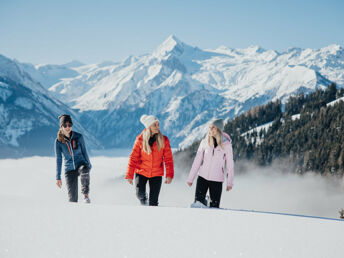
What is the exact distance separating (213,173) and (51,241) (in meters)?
4.49

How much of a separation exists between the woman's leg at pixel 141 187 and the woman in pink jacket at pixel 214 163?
4.22ft

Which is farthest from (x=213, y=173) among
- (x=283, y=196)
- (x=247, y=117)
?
(x=247, y=117)

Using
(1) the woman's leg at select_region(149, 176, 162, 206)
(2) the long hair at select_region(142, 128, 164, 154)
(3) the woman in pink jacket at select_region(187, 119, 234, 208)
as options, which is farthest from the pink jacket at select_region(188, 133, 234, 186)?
(2) the long hair at select_region(142, 128, 164, 154)

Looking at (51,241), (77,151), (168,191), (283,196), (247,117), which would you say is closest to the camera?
(51,241)

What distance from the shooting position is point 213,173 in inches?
363

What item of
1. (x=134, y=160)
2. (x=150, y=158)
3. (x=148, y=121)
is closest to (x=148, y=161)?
(x=150, y=158)

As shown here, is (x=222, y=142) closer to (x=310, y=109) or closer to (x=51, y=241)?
(x=51, y=241)

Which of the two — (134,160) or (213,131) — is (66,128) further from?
(213,131)

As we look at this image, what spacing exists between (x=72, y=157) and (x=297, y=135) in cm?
15155

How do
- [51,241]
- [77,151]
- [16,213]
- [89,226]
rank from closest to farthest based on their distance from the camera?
[51,241], [89,226], [16,213], [77,151]

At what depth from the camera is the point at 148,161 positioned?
895 cm

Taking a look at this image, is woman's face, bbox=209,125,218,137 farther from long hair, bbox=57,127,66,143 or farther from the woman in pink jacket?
long hair, bbox=57,127,66,143

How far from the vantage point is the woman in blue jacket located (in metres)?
9.66

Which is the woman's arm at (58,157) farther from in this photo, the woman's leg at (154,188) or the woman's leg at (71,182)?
the woman's leg at (154,188)
